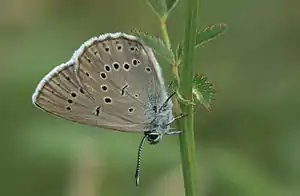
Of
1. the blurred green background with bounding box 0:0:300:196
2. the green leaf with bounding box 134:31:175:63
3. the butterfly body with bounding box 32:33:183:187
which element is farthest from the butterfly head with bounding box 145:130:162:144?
the blurred green background with bounding box 0:0:300:196

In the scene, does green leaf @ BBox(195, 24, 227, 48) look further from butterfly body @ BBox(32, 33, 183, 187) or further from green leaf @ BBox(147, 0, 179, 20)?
butterfly body @ BBox(32, 33, 183, 187)

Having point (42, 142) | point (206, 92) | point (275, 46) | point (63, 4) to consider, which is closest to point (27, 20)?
point (63, 4)

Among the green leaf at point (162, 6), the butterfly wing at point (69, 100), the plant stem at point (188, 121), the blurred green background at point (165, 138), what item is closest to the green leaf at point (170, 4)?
the green leaf at point (162, 6)

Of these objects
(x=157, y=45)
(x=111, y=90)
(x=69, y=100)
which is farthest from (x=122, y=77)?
(x=157, y=45)

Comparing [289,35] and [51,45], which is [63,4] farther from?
[289,35]

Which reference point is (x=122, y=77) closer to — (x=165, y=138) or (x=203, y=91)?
(x=203, y=91)

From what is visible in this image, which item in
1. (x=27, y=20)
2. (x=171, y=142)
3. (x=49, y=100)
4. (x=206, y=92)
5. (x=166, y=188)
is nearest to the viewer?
(x=206, y=92)
